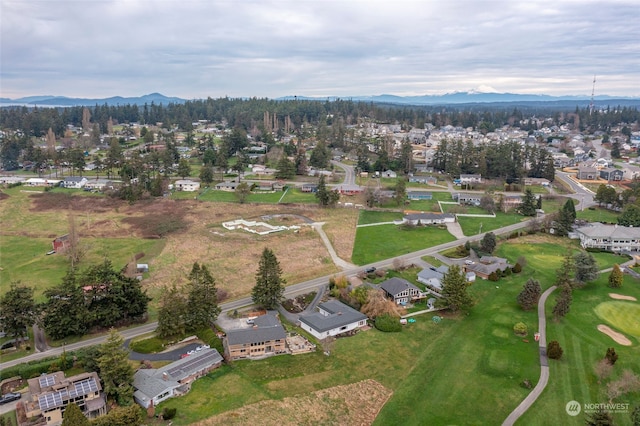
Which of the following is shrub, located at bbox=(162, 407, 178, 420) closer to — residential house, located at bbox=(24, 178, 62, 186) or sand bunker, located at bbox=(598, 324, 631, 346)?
sand bunker, located at bbox=(598, 324, 631, 346)

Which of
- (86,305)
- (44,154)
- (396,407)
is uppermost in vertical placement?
(44,154)

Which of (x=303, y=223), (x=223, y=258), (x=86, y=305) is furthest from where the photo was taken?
(x=303, y=223)

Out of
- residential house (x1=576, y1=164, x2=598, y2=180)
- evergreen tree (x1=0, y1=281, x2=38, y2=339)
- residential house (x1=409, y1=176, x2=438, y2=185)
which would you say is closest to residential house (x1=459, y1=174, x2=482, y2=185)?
residential house (x1=409, y1=176, x2=438, y2=185)

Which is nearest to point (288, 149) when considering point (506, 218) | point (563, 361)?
point (506, 218)

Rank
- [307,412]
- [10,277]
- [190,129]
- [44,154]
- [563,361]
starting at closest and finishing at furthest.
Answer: [307,412], [563,361], [10,277], [44,154], [190,129]

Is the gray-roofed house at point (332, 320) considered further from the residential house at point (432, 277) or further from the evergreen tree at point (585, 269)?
the evergreen tree at point (585, 269)

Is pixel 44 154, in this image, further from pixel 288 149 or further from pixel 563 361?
pixel 563 361

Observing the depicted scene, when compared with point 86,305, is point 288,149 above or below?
above
